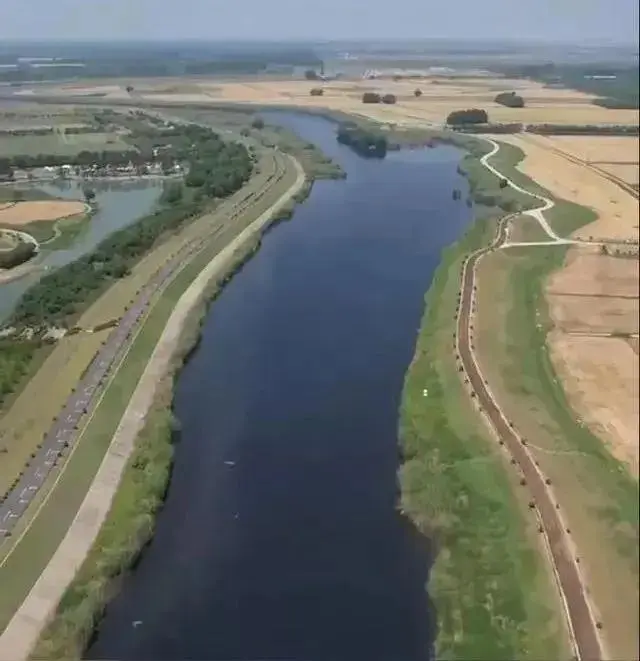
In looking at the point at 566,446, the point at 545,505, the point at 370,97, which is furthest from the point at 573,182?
the point at 370,97

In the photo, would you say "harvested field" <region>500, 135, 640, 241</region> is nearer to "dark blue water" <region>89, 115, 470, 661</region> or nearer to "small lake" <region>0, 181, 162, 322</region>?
"dark blue water" <region>89, 115, 470, 661</region>

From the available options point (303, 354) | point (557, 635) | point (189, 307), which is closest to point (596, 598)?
point (557, 635)

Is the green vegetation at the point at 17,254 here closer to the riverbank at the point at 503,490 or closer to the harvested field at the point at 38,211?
the harvested field at the point at 38,211

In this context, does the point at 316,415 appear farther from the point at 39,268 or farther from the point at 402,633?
the point at 39,268

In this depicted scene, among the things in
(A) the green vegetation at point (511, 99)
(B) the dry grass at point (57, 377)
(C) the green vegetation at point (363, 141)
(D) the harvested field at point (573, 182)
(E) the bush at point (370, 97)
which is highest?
(E) the bush at point (370, 97)

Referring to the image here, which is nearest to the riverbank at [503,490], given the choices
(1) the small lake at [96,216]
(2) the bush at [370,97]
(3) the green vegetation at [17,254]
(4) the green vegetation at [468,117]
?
(1) the small lake at [96,216]

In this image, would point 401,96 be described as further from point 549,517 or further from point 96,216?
point 549,517
